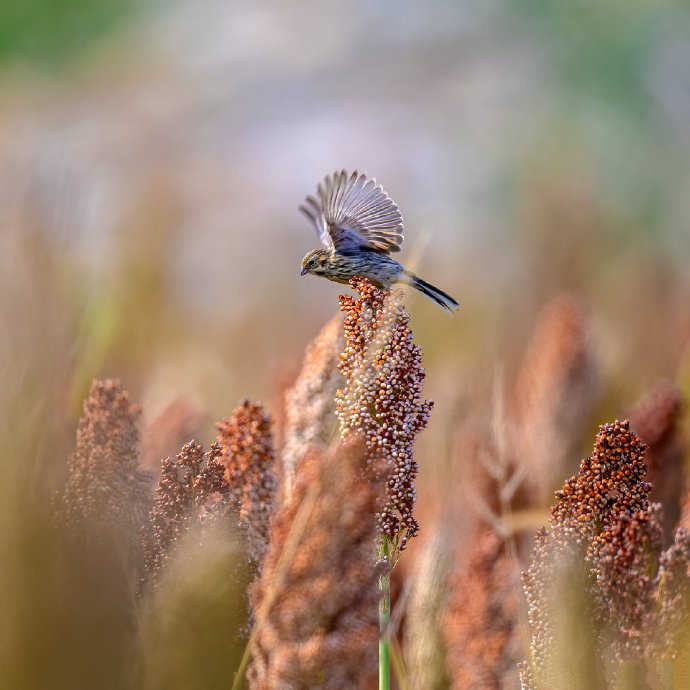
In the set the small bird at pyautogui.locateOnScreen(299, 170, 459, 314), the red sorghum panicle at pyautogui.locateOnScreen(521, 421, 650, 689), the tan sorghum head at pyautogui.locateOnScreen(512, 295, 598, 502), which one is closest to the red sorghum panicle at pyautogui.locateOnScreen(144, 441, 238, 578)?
the red sorghum panicle at pyautogui.locateOnScreen(521, 421, 650, 689)

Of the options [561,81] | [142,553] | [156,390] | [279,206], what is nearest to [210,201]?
[279,206]

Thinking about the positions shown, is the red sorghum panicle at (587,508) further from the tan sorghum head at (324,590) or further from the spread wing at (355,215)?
the spread wing at (355,215)

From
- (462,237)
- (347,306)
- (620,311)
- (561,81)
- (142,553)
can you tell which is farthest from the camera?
(561,81)

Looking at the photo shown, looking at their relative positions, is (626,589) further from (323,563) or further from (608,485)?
(323,563)

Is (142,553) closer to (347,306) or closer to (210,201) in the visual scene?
(347,306)

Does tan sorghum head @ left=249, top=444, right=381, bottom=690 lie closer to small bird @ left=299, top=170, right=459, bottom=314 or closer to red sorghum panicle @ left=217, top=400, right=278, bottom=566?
red sorghum panicle @ left=217, top=400, right=278, bottom=566

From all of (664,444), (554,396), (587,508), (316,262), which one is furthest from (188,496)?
(554,396)
